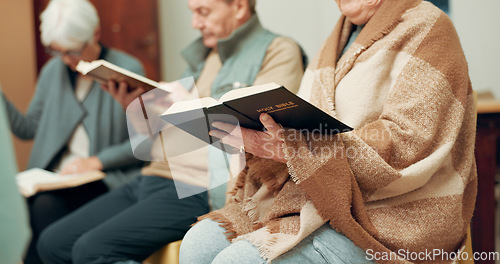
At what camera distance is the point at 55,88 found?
193cm

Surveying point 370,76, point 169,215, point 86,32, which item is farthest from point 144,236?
point 86,32

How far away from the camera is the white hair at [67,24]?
179cm

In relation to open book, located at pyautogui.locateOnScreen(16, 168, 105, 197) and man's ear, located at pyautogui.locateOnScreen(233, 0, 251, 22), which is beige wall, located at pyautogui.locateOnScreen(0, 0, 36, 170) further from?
man's ear, located at pyautogui.locateOnScreen(233, 0, 251, 22)

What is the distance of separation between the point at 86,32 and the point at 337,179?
4.64 ft

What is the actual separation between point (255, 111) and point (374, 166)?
25 cm

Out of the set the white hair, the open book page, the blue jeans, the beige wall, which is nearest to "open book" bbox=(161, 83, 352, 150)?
the open book page

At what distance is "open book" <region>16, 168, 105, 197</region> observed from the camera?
1.63m

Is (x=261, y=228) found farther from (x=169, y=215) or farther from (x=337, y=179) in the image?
(x=169, y=215)

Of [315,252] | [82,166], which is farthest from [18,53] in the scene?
[315,252]

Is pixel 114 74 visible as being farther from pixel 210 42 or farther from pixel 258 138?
pixel 258 138

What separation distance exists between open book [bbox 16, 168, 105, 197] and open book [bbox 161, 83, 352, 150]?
0.95 meters

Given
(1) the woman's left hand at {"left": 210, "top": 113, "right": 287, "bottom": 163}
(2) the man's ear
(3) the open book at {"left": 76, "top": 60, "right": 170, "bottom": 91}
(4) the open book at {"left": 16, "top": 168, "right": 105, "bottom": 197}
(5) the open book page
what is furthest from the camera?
(4) the open book at {"left": 16, "top": 168, "right": 105, "bottom": 197}

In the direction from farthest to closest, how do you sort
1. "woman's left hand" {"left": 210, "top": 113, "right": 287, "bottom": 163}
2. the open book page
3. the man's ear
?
the man's ear → "woman's left hand" {"left": 210, "top": 113, "right": 287, "bottom": 163} → the open book page

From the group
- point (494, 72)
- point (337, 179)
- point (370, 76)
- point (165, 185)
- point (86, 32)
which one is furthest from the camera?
point (86, 32)
